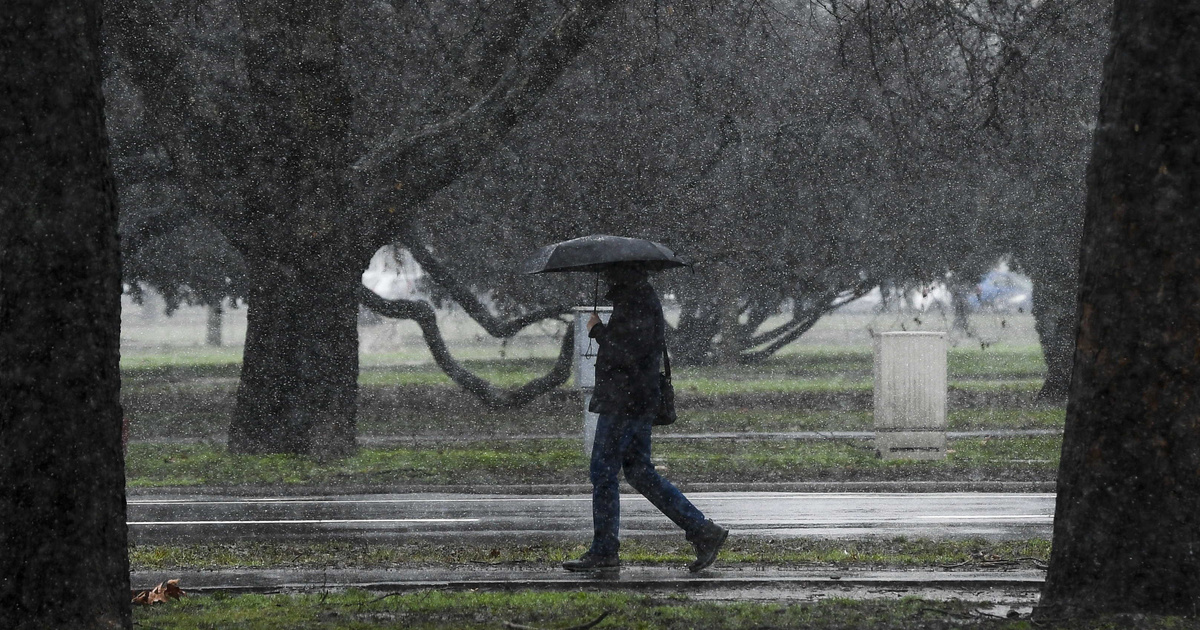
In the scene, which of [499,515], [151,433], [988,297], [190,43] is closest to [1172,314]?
[499,515]

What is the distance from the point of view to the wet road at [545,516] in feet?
34.4

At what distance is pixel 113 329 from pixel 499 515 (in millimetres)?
6360

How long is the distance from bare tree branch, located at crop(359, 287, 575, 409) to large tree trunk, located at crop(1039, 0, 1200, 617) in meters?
18.3

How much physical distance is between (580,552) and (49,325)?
4.51 metres

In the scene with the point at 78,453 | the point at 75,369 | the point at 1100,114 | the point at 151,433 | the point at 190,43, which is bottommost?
the point at 151,433

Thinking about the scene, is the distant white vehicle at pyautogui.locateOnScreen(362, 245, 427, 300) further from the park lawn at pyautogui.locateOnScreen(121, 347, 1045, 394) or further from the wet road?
the wet road

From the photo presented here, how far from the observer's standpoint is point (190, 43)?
750 inches

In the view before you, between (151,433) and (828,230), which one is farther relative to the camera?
(828,230)

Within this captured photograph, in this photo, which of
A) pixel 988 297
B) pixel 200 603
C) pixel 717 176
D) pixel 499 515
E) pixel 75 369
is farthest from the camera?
pixel 988 297

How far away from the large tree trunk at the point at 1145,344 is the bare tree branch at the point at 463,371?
1832 centimetres

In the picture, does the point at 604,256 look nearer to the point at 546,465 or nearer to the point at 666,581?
the point at 666,581

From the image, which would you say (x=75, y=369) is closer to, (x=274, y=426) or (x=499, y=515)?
(x=499, y=515)

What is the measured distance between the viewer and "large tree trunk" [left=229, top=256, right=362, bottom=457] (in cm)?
1625

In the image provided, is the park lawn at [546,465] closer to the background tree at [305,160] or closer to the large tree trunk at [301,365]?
the large tree trunk at [301,365]
